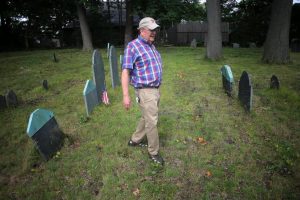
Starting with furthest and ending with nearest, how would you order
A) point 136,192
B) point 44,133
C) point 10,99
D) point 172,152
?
point 10,99
point 172,152
point 44,133
point 136,192

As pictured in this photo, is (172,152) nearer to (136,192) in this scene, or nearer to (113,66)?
(136,192)

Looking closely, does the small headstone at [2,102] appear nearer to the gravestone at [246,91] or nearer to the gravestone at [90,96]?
the gravestone at [90,96]

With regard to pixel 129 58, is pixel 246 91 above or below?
below

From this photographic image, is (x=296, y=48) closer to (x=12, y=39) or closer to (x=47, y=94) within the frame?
(x=47, y=94)

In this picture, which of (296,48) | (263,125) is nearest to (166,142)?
(263,125)

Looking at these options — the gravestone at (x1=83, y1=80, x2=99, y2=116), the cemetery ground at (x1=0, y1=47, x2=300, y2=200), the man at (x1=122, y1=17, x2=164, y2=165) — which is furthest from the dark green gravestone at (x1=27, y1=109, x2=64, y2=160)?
the man at (x1=122, y1=17, x2=164, y2=165)

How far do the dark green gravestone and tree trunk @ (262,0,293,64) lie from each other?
11465mm

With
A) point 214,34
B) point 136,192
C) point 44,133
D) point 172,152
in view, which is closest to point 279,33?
point 214,34

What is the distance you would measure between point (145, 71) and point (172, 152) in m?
1.66

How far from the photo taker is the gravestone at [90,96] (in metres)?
6.48

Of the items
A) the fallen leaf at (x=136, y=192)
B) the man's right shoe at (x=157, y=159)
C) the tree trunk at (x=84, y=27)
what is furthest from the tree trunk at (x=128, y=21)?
the fallen leaf at (x=136, y=192)

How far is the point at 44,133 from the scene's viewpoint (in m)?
4.69

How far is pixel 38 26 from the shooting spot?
29.0 metres

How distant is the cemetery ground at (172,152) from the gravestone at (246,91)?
0.73ft
